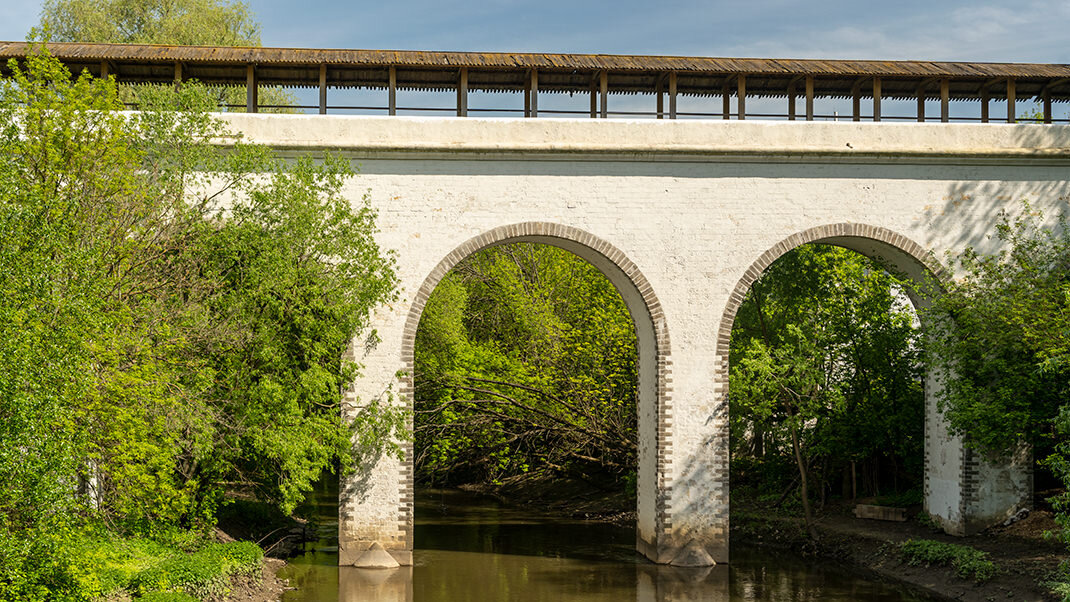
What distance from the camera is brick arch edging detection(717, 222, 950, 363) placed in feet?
48.3

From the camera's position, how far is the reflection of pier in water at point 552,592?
1285 centimetres

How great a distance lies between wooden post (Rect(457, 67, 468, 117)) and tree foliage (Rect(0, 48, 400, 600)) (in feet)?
8.82

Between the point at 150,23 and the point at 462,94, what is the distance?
1402 centimetres

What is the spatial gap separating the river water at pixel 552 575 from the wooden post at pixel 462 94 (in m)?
6.48

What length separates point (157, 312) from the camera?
11.7 metres

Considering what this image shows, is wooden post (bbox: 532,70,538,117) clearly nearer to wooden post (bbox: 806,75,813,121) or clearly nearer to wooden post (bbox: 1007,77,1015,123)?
wooden post (bbox: 806,75,813,121)

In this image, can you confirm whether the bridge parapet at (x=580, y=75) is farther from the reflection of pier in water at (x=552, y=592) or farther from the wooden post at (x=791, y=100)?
the reflection of pier in water at (x=552, y=592)

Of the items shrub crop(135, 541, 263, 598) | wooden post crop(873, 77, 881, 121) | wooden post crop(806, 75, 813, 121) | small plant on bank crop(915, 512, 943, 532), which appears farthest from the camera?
wooden post crop(873, 77, 881, 121)

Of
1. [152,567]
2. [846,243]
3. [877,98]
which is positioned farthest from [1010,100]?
[152,567]

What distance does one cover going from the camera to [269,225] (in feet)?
43.4

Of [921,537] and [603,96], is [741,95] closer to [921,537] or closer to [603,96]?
[603,96]

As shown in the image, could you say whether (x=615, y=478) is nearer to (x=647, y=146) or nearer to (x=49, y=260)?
(x=647, y=146)

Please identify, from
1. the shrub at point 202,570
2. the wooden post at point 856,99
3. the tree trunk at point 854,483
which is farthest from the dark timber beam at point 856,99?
the shrub at point 202,570

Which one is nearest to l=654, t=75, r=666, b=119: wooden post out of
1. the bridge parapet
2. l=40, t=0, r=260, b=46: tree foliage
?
the bridge parapet
